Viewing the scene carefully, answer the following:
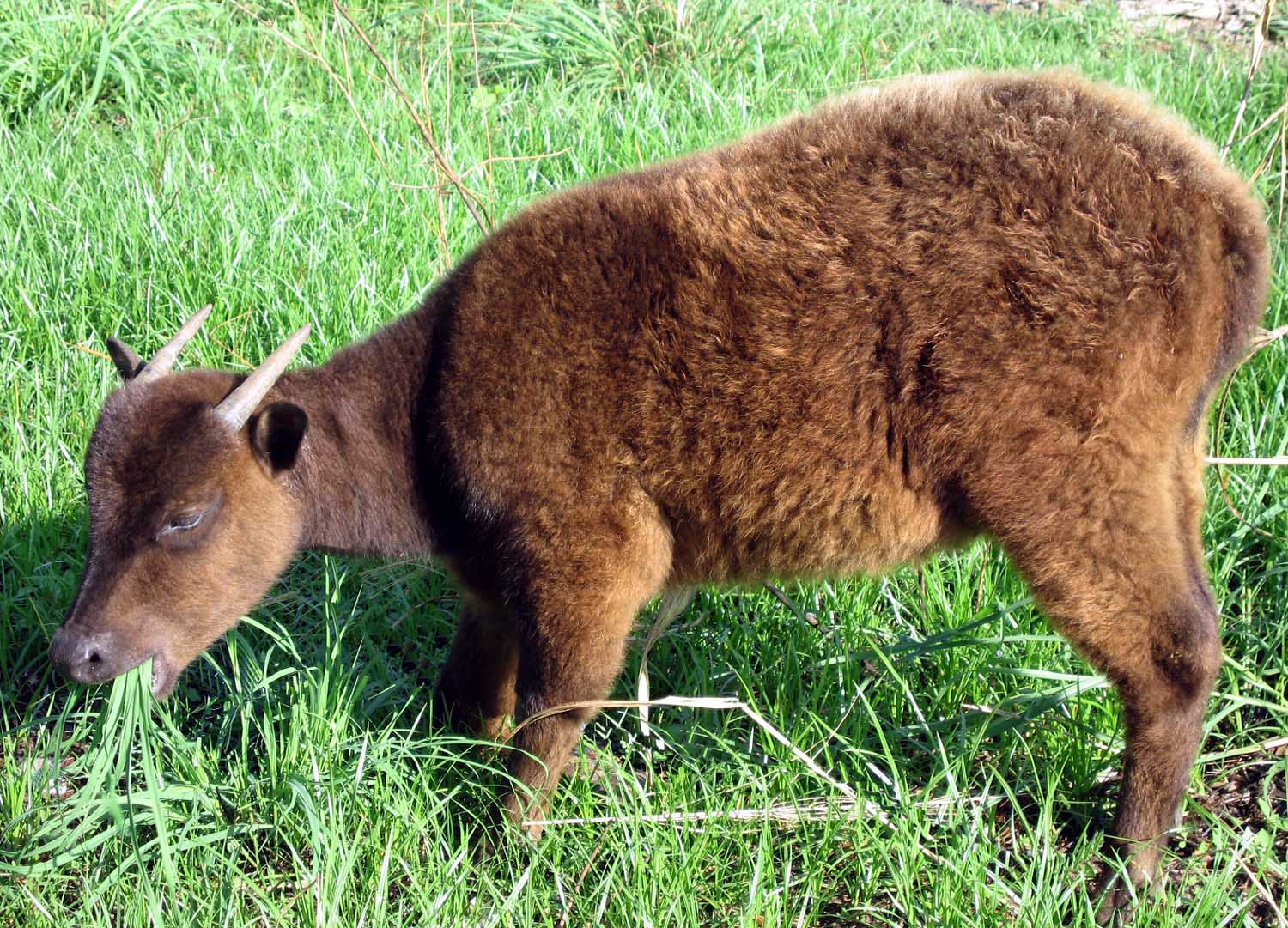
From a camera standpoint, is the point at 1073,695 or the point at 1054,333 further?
the point at 1073,695

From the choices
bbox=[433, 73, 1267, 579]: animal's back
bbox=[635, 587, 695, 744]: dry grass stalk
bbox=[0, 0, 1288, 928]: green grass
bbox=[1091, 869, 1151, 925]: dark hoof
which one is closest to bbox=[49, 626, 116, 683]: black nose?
bbox=[0, 0, 1288, 928]: green grass

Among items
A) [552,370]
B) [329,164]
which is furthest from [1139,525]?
[329,164]

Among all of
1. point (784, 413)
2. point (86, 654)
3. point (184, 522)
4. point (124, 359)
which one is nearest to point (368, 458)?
point (184, 522)

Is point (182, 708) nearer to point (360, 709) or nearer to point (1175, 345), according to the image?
point (360, 709)

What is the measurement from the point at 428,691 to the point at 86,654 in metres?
1.26

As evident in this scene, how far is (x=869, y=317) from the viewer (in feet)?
10.3

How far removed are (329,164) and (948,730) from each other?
4.18m

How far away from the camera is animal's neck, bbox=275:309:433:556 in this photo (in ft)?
11.8

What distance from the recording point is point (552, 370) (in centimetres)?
333

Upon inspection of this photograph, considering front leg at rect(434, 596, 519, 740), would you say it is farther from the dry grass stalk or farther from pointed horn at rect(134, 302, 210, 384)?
pointed horn at rect(134, 302, 210, 384)

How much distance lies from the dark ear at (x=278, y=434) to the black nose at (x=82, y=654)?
2.01 feet

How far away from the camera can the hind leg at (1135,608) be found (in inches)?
119

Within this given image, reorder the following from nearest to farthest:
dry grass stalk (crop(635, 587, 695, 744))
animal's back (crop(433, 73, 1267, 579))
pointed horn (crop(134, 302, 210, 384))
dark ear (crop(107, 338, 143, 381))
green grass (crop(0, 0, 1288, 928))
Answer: animal's back (crop(433, 73, 1267, 579)), green grass (crop(0, 0, 1288, 928)), pointed horn (crop(134, 302, 210, 384)), dark ear (crop(107, 338, 143, 381)), dry grass stalk (crop(635, 587, 695, 744))

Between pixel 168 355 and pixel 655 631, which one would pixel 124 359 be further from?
pixel 655 631
